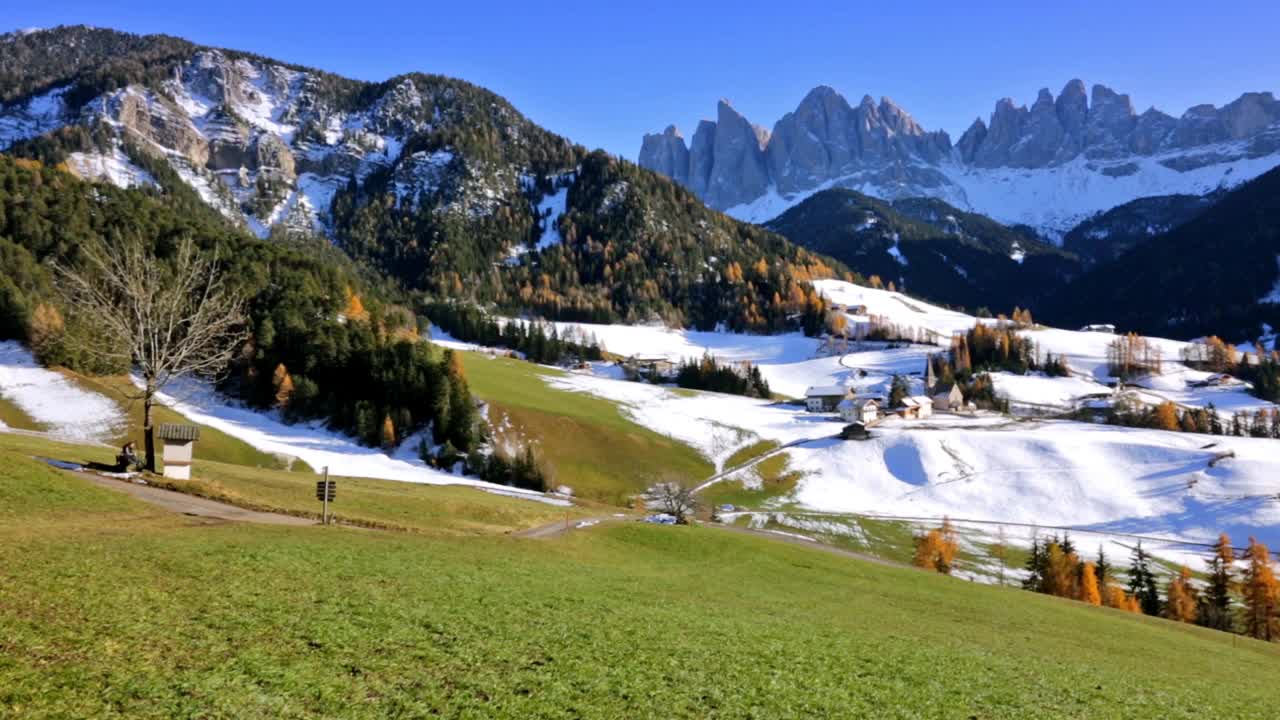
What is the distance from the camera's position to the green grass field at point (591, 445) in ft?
356

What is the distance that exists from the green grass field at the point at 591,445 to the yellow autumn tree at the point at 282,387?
30.0m

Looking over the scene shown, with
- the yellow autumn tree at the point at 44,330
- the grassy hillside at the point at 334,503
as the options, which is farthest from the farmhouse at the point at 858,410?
the yellow autumn tree at the point at 44,330

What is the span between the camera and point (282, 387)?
114 m

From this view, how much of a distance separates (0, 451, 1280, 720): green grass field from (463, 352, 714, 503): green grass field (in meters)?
70.9

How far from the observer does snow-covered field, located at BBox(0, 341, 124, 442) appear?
88688mm

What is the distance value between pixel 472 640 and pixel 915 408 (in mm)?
159811

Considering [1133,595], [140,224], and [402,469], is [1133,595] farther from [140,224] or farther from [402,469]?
[140,224]

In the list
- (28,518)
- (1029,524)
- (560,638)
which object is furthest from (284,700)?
(1029,524)

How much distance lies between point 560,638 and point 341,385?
363 feet

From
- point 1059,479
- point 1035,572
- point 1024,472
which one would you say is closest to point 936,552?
point 1035,572

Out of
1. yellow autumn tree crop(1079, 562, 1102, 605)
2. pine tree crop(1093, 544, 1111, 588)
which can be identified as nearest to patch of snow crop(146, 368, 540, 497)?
yellow autumn tree crop(1079, 562, 1102, 605)

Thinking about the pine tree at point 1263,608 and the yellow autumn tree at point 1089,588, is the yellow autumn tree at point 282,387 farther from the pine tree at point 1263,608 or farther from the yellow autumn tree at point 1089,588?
the pine tree at point 1263,608

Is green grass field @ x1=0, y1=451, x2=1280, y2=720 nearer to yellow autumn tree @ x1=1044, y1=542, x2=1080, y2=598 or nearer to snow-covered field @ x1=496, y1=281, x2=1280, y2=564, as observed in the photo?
yellow autumn tree @ x1=1044, y1=542, x2=1080, y2=598

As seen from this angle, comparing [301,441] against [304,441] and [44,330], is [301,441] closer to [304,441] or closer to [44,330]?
[304,441]
